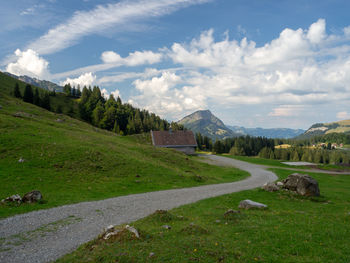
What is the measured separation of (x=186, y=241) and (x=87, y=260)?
4.27m

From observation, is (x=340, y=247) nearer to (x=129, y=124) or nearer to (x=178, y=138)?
(x=178, y=138)

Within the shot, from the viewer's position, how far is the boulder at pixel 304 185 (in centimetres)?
2416

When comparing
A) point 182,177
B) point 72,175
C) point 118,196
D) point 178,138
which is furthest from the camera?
point 178,138

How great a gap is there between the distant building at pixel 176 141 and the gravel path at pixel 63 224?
66332mm

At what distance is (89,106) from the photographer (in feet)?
433

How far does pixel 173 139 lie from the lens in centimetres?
9112

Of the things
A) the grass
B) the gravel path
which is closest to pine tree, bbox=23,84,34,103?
the gravel path

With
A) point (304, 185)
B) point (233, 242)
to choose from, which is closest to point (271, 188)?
point (304, 185)

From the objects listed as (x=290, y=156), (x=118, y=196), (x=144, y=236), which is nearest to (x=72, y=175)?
(x=118, y=196)

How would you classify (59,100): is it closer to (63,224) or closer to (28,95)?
(28,95)

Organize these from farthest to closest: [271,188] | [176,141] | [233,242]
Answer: [176,141] → [271,188] → [233,242]

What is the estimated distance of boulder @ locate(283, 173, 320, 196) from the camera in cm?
2416

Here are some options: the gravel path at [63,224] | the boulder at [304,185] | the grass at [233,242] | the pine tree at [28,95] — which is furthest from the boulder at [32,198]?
the pine tree at [28,95]

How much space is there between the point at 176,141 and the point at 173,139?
5.27 feet
